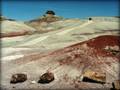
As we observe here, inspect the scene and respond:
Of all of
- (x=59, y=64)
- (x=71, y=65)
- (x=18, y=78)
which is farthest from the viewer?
(x=59, y=64)

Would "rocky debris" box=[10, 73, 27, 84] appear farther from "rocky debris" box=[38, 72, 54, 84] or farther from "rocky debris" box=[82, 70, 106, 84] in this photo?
"rocky debris" box=[82, 70, 106, 84]

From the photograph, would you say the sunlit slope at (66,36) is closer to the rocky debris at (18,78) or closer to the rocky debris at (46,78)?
the rocky debris at (46,78)

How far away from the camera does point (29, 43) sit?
43.3 meters

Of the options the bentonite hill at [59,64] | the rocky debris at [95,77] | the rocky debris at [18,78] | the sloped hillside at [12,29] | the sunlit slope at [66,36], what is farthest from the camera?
the sloped hillside at [12,29]

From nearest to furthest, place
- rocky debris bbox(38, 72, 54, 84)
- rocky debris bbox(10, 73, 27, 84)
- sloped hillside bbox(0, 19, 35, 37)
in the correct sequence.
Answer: rocky debris bbox(38, 72, 54, 84), rocky debris bbox(10, 73, 27, 84), sloped hillside bbox(0, 19, 35, 37)

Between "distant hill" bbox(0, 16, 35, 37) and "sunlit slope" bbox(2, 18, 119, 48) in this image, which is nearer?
"sunlit slope" bbox(2, 18, 119, 48)

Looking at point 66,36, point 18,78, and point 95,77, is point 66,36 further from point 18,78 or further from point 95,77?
point 95,77

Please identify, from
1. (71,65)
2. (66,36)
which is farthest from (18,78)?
(66,36)

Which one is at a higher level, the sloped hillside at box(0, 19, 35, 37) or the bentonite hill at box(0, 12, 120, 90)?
the sloped hillside at box(0, 19, 35, 37)

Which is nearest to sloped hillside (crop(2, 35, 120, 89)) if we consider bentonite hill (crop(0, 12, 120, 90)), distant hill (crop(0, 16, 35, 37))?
bentonite hill (crop(0, 12, 120, 90))

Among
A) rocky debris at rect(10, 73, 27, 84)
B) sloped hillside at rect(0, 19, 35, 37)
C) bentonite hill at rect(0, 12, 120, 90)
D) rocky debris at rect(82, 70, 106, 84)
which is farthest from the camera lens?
sloped hillside at rect(0, 19, 35, 37)

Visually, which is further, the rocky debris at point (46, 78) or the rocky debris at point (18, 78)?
the rocky debris at point (18, 78)

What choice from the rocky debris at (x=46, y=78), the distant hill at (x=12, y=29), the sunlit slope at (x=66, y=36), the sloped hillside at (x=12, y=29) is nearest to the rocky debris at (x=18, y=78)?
the rocky debris at (x=46, y=78)

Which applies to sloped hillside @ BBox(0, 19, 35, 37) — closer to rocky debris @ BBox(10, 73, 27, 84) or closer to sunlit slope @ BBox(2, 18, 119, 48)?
sunlit slope @ BBox(2, 18, 119, 48)
